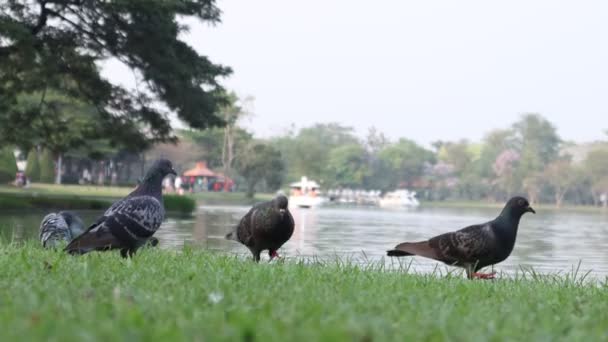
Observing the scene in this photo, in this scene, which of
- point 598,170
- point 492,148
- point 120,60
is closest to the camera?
point 120,60

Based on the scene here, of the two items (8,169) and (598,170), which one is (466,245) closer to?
(8,169)

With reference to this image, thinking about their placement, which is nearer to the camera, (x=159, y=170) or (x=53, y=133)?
(x=159, y=170)

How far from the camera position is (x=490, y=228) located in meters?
7.45

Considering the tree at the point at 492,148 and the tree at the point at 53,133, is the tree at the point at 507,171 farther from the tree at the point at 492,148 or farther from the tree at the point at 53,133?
the tree at the point at 53,133

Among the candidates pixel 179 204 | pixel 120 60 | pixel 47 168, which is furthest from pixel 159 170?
pixel 47 168

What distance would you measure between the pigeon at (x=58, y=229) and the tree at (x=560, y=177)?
99300 mm

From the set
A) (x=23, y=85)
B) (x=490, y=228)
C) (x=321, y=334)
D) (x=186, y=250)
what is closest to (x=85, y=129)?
(x=23, y=85)

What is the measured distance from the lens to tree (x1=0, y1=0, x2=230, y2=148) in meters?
21.5

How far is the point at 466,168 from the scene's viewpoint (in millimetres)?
118312

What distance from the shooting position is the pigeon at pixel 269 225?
7.59 m

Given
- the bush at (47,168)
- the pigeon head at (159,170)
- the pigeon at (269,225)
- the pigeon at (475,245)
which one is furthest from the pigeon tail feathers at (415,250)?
the bush at (47,168)

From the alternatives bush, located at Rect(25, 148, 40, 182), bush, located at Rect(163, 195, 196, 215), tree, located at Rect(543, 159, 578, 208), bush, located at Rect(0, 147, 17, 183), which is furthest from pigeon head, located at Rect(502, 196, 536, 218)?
tree, located at Rect(543, 159, 578, 208)

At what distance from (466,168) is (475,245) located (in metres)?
113

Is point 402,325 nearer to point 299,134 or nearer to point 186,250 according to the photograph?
point 186,250
